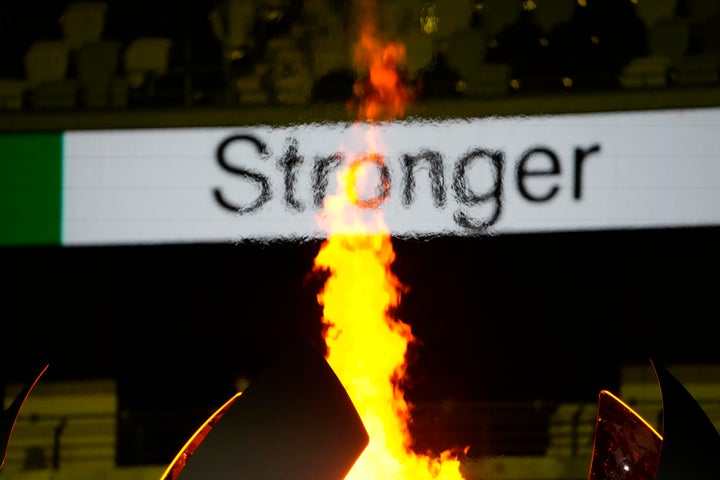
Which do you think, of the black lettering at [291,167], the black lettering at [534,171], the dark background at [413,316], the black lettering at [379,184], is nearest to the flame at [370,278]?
the black lettering at [379,184]

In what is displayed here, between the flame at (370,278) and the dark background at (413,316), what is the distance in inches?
4.3

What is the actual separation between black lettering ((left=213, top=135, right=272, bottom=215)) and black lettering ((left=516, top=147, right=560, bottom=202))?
5.33 feet

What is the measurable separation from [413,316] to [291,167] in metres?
1.29

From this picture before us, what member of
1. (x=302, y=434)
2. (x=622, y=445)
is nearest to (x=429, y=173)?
(x=622, y=445)

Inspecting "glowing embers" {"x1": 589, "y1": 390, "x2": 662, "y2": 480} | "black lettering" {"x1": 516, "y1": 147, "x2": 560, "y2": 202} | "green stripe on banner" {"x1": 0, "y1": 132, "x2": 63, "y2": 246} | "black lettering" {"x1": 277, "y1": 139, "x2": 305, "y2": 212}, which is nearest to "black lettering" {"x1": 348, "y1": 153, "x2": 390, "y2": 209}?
"black lettering" {"x1": 277, "y1": 139, "x2": 305, "y2": 212}

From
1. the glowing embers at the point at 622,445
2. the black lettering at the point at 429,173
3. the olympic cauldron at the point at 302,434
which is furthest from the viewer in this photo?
the black lettering at the point at 429,173

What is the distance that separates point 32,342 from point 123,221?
107 centimetres

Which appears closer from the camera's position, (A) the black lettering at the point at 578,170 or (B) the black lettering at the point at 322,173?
(B) the black lettering at the point at 322,173

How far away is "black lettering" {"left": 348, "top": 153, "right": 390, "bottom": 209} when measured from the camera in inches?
217

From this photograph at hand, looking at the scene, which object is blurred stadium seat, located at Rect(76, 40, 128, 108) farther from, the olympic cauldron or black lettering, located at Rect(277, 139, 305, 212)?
the olympic cauldron

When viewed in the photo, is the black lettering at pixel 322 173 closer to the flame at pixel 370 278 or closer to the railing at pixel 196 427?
Result: the flame at pixel 370 278

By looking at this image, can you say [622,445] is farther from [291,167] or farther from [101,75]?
[101,75]

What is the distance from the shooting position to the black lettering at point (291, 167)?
5551 mm

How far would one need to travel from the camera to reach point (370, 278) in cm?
572
